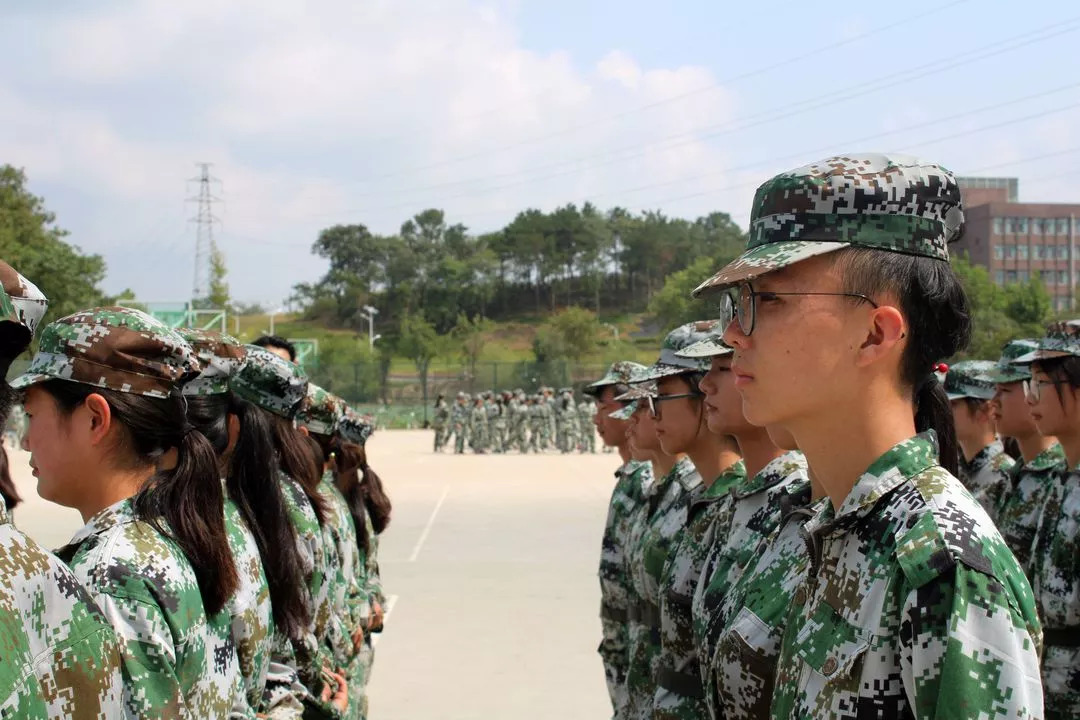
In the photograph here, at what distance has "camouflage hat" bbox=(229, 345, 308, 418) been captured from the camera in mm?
4086

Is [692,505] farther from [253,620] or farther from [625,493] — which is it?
[625,493]

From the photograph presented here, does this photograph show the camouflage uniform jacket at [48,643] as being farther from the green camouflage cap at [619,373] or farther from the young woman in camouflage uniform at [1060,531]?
the green camouflage cap at [619,373]

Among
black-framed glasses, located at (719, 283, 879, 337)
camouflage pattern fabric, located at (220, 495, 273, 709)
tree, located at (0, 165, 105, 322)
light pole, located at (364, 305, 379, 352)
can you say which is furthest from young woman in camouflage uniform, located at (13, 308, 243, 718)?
light pole, located at (364, 305, 379, 352)

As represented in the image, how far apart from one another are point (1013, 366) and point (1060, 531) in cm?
186

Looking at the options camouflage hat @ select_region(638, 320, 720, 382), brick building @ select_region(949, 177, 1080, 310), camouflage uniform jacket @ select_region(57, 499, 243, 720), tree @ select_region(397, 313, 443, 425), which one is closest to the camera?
camouflage uniform jacket @ select_region(57, 499, 243, 720)

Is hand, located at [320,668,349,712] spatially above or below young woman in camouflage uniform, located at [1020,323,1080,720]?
below

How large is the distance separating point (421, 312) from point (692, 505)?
9606cm

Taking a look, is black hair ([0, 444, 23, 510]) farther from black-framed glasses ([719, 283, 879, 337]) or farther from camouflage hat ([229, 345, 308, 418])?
black-framed glasses ([719, 283, 879, 337])

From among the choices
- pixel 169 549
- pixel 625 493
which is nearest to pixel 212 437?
pixel 169 549

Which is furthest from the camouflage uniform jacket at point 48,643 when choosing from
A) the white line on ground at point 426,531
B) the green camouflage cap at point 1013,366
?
the white line on ground at point 426,531

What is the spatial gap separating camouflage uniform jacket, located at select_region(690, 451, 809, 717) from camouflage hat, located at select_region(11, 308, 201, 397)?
1.42 metres

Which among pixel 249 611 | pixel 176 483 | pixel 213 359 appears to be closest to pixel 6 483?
pixel 213 359

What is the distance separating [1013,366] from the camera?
19.9 feet

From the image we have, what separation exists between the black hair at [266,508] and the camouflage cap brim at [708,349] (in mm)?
1418
